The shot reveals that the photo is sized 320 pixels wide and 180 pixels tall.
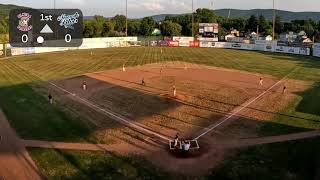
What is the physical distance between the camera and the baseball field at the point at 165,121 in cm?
2905

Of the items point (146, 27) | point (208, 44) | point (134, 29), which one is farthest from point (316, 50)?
point (134, 29)

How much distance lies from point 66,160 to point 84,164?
1.67 m

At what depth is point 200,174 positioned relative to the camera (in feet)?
90.7

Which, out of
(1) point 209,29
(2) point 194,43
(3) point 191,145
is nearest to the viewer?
(3) point 191,145

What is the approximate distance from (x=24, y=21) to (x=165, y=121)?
67.2m

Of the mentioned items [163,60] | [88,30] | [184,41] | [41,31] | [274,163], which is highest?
[88,30]

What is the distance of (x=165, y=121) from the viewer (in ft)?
131

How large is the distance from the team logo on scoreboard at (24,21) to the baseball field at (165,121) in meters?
23.9

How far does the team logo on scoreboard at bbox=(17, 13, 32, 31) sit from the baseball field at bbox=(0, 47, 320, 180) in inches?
942

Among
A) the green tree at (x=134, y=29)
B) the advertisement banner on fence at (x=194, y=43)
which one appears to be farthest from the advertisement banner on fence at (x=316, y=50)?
the green tree at (x=134, y=29)

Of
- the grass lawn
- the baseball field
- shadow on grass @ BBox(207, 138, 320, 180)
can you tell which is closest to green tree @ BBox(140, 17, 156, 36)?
the baseball field

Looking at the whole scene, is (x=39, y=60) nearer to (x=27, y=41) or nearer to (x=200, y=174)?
(x=27, y=41)

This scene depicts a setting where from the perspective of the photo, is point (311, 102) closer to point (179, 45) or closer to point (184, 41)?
point (179, 45)

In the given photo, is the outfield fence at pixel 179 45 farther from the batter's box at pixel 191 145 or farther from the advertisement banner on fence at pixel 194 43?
the batter's box at pixel 191 145
